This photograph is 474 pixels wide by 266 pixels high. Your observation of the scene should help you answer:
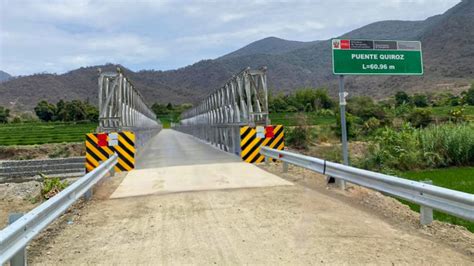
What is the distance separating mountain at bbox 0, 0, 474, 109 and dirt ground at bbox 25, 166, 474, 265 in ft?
240

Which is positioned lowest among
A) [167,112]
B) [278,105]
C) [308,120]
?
[308,120]

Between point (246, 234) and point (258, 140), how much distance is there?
8787mm

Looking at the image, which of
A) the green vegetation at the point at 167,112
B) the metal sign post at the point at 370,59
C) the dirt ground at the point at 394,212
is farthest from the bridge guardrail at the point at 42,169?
the green vegetation at the point at 167,112

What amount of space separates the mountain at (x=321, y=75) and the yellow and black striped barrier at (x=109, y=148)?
67.2 m

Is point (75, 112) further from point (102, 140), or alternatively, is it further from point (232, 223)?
point (232, 223)

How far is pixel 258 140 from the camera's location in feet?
47.1

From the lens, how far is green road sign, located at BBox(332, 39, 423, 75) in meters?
8.83

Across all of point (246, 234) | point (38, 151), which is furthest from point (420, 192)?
point (38, 151)

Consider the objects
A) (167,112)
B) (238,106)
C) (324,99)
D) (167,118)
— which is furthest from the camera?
(167,112)

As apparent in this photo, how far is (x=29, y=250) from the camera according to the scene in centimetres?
526

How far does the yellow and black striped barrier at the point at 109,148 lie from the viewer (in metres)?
12.6

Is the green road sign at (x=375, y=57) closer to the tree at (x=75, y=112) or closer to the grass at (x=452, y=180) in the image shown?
the grass at (x=452, y=180)

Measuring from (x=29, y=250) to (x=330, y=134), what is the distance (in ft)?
102

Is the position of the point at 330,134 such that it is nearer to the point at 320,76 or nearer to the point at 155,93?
the point at 320,76
